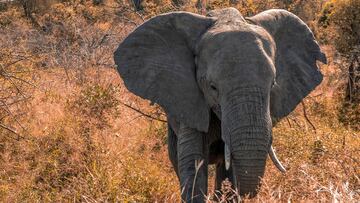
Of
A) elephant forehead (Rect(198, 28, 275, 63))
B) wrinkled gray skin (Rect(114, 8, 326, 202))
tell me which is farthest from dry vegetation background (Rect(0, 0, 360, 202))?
elephant forehead (Rect(198, 28, 275, 63))

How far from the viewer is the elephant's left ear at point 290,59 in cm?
357

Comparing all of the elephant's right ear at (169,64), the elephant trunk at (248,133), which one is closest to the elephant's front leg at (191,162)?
the elephant's right ear at (169,64)

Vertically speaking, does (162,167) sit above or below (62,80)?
above

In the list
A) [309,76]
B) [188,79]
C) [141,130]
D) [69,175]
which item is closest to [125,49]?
[188,79]

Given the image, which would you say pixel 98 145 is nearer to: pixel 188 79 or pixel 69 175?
pixel 69 175

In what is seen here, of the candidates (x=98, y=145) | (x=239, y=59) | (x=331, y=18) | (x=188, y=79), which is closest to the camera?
A: (x=239, y=59)

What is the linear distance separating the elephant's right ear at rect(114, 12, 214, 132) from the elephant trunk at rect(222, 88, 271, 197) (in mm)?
425

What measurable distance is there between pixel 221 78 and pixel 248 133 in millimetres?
379

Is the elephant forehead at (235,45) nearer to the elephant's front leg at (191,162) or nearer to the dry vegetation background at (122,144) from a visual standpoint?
the elephant's front leg at (191,162)

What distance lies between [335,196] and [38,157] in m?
3.45

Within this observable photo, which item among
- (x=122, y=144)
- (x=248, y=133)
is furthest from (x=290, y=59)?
(x=122, y=144)

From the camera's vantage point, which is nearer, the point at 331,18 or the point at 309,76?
the point at 309,76

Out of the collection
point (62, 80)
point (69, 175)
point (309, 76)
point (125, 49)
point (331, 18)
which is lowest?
point (62, 80)

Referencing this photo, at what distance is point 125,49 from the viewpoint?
3643 mm
